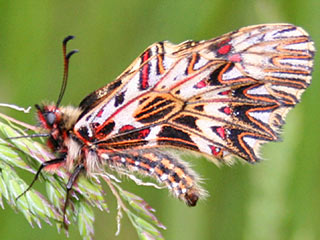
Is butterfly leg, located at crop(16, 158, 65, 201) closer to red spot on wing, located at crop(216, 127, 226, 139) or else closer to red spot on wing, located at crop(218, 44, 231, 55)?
red spot on wing, located at crop(216, 127, 226, 139)

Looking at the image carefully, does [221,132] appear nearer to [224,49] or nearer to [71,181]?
[224,49]

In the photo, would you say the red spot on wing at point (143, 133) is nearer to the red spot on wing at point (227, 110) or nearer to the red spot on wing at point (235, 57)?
the red spot on wing at point (227, 110)

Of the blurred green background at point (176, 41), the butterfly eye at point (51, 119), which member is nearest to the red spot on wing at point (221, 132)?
the blurred green background at point (176, 41)

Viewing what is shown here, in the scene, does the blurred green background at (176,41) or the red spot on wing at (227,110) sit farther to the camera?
the blurred green background at (176,41)

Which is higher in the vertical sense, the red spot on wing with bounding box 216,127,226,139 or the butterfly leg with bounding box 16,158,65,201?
the butterfly leg with bounding box 16,158,65,201

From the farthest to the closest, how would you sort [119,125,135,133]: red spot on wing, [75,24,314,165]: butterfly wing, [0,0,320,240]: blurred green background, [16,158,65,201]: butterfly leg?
[0,0,320,240]: blurred green background, [119,125,135,133]: red spot on wing, [75,24,314,165]: butterfly wing, [16,158,65,201]: butterfly leg

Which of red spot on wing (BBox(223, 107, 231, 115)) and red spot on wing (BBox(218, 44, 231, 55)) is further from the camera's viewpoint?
red spot on wing (BBox(223, 107, 231, 115))

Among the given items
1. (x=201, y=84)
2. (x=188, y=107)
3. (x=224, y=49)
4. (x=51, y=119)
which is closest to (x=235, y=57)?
(x=224, y=49)

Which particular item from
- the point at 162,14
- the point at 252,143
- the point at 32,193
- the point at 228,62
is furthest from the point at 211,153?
the point at 162,14

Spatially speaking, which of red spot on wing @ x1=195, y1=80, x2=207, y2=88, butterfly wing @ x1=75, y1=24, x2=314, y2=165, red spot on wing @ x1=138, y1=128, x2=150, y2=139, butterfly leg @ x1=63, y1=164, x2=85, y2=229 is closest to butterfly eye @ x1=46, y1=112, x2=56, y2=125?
butterfly wing @ x1=75, y1=24, x2=314, y2=165
